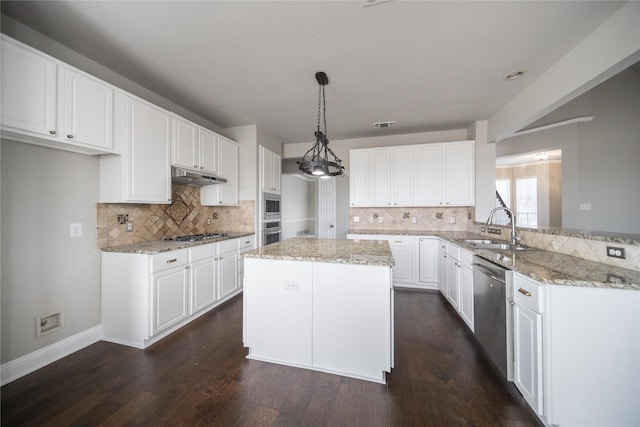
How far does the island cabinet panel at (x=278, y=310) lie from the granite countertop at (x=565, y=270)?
145 centimetres

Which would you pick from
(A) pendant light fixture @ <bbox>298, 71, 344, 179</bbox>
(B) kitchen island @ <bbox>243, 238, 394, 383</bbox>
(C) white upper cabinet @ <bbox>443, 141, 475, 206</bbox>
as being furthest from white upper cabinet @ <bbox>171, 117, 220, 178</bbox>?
(C) white upper cabinet @ <bbox>443, 141, 475, 206</bbox>

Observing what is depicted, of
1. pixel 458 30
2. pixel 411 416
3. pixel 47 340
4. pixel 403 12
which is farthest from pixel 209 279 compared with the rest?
pixel 458 30

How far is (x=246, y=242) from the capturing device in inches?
143

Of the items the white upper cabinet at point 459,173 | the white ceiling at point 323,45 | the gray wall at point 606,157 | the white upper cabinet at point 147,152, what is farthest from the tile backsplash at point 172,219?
the gray wall at point 606,157

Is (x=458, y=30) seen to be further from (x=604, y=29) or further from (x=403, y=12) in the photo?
(x=604, y=29)

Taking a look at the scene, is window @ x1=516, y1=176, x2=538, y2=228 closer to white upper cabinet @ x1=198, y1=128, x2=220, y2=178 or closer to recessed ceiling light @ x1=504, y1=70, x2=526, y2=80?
recessed ceiling light @ x1=504, y1=70, x2=526, y2=80

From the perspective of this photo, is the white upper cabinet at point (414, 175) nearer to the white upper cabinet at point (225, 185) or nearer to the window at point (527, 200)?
the white upper cabinet at point (225, 185)

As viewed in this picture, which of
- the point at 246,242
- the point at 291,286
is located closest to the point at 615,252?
the point at 291,286

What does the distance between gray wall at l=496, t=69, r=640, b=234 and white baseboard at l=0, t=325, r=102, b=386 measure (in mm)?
6818

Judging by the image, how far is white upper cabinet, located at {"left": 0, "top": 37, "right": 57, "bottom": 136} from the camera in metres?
1.52

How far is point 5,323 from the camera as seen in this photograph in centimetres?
173

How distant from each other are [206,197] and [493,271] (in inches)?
143

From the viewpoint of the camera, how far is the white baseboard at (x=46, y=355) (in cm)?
173

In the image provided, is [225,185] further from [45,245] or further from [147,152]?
[45,245]
